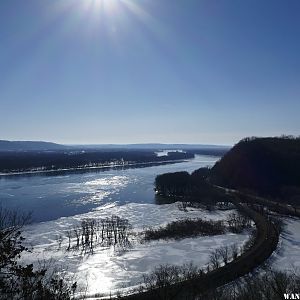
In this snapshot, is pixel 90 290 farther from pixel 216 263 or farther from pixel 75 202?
pixel 75 202

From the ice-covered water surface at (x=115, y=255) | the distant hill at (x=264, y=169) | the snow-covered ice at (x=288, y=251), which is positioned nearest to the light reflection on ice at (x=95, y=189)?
the ice-covered water surface at (x=115, y=255)

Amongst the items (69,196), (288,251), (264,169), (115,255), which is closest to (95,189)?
(69,196)

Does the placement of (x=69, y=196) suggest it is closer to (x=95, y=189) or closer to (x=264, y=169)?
(x=95, y=189)

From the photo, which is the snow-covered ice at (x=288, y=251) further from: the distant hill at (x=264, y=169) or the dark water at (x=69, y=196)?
A: the dark water at (x=69, y=196)

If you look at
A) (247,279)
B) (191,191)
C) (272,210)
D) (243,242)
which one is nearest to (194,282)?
(247,279)

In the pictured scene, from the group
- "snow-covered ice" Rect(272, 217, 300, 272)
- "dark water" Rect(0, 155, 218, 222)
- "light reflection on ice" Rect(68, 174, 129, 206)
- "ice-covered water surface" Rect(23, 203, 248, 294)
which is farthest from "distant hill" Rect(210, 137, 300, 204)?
"ice-covered water surface" Rect(23, 203, 248, 294)

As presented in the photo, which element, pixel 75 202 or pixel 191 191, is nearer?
pixel 75 202
